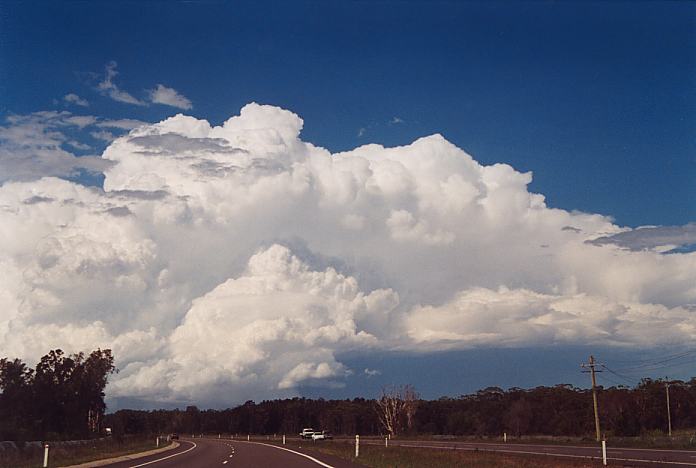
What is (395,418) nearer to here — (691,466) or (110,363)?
(110,363)

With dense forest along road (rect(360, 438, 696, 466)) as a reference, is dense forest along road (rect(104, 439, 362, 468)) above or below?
above

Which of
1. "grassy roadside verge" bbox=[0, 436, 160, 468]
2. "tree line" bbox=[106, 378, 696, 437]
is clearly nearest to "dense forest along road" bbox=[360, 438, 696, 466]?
"grassy roadside verge" bbox=[0, 436, 160, 468]

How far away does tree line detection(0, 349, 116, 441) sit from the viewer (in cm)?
11188

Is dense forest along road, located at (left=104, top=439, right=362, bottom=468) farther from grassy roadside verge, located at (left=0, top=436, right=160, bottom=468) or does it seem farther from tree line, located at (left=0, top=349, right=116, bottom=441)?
tree line, located at (left=0, top=349, right=116, bottom=441)

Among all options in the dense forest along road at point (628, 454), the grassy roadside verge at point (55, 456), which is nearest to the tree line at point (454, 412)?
the grassy roadside verge at point (55, 456)

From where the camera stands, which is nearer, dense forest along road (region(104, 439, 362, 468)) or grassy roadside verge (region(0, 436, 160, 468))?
dense forest along road (region(104, 439, 362, 468))

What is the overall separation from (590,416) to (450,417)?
38.3 meters

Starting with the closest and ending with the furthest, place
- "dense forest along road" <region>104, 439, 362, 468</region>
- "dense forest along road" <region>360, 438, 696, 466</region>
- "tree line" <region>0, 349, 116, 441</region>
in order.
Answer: "dense forest along road" <region>104, 439, 362, 468</region>, "dense forest along road" <region>360, 438, 696, 466</region>, "tree line" <region>0, 349, 116, 441</region>

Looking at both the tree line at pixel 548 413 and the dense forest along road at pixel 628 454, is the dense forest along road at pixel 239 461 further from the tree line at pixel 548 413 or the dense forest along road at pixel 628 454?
the tree line at pixel 548 413

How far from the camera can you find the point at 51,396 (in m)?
117

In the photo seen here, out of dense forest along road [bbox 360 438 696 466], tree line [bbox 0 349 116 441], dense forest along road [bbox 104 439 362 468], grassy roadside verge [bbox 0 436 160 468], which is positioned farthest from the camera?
tree line [bbox 0 349 116 441]

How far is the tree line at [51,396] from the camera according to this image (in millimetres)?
111875

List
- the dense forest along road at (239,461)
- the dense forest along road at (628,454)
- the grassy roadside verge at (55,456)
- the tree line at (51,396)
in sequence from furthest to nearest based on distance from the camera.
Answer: the tree line at (51,396) < the dense forest along road at (628,454) < the grassy roadside verge at (55,456) < the dense forest along road at (239,461)

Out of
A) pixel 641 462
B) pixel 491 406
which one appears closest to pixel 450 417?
pixel 491 406
